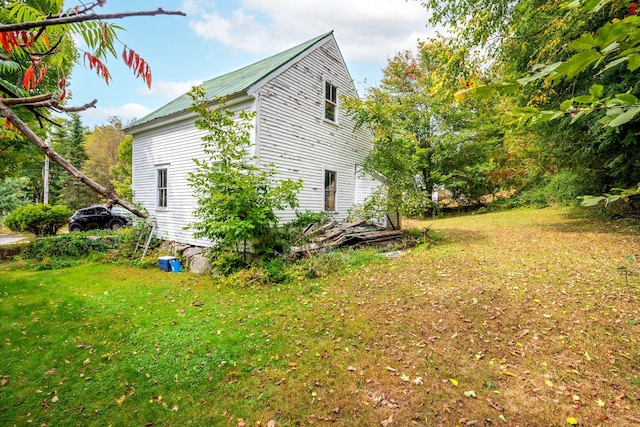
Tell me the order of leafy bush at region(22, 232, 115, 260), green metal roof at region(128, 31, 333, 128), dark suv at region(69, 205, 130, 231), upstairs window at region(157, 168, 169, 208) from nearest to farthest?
green metal roof at region(128, 31, 333, 128) < leafy bush at region(22, 232, 115, 260) < upstairs window at region(157, 168, 169, 208) < dark suv at region(69, 205, 130, 231)

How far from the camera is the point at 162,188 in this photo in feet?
34.0

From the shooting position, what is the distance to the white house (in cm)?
842

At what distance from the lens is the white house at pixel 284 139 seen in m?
8.42

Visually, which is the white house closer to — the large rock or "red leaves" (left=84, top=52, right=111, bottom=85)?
the large rock

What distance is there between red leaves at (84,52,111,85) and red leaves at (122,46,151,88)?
0.18m

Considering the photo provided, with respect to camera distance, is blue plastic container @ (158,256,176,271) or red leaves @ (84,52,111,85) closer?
red leaves @ (84,52,111,85)

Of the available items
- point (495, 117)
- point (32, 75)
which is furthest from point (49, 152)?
point (495, 117)

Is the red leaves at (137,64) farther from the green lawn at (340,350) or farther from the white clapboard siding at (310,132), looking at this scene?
the white clapboard siding at (310,132)

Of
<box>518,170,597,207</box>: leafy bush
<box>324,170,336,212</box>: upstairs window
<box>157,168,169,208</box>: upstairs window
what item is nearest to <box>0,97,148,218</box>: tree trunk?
<box>324,170,336,212</box>: upstairs window

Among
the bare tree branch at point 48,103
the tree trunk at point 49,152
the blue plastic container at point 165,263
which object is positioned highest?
the bare tree branch at point 48,103

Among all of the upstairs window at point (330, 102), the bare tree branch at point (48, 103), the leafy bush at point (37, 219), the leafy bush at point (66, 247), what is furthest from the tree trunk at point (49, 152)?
the leafy bush at point (37, 219)

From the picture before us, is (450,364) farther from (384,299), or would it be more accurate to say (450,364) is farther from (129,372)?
(129,372)

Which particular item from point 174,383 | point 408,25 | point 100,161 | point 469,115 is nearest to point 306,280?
point 174,383

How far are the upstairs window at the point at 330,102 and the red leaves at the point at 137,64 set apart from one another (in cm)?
939
